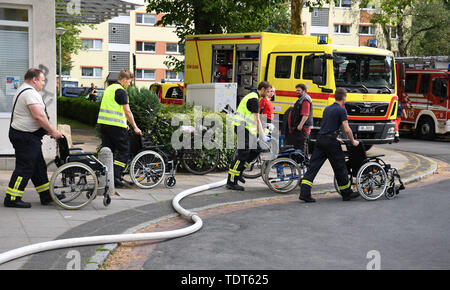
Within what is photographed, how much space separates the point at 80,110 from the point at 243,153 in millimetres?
18856

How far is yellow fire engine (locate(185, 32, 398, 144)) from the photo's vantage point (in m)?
15.1

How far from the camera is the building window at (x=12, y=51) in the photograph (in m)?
11.5

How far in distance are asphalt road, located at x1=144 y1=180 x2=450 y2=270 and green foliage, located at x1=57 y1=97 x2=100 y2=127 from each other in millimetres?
16890

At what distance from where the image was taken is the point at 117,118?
9.55 metres

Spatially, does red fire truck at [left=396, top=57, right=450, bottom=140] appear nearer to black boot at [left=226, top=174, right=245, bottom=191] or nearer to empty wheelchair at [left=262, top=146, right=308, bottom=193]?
empty wheelchair at [left=262, top=146, right=308, bottom=193]

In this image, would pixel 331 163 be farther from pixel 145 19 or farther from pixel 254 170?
pixel 145 19

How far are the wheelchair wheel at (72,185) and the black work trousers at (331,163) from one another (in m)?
3.31

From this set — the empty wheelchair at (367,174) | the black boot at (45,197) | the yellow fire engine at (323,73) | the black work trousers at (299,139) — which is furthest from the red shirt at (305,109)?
the black boot at (45,197)

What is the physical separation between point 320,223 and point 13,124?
168 inches

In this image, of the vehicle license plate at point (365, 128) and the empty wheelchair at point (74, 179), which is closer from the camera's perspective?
the empty wheelchair at point (74, 179)

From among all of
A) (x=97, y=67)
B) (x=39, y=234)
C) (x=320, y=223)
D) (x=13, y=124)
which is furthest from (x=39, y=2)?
(x=97, y=67)

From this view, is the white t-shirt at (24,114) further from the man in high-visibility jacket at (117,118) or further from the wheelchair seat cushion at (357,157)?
the wheelchair seat cushion at (357,157)

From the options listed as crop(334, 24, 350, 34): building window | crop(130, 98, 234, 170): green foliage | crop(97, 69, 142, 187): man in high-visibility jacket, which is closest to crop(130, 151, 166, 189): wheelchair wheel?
crop(97, 69, 142, 187): man in high-visibility jacket
